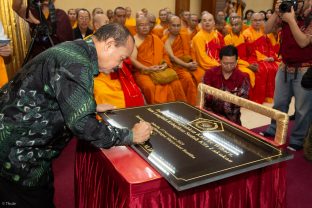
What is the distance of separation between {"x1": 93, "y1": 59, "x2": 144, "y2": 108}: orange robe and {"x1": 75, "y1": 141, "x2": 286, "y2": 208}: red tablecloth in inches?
57.5

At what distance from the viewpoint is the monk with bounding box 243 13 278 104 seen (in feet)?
14.2

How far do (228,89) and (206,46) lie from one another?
2002 millimetres

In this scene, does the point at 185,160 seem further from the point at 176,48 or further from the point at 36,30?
the point at 176,48

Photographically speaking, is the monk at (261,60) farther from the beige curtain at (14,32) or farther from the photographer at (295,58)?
the beige curtain at (14,32)

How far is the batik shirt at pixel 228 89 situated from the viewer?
236 centimetres

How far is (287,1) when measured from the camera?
7.72ft

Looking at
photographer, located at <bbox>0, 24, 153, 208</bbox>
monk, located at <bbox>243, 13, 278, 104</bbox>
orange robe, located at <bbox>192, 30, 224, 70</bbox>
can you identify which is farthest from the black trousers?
monk, located at <bbox>243, 13, 278, 104</bbox>

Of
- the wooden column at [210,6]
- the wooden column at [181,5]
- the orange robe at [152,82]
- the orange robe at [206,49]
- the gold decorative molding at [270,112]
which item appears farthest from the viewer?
the wooden column at [210,6]

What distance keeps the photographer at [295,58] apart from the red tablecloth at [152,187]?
1.38 meters

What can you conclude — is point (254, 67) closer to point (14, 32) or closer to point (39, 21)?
point (39, 21)

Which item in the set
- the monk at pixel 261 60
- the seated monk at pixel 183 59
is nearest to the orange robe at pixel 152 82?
the seated monk at pixel 183 59

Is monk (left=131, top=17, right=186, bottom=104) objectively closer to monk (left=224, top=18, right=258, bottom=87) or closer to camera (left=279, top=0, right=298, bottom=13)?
monk (left=224, top=18, right=258, bottom=87)

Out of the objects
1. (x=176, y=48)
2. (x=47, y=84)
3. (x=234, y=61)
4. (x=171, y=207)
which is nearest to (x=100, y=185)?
(x=171, y=207)

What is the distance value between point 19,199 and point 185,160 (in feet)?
2.12
